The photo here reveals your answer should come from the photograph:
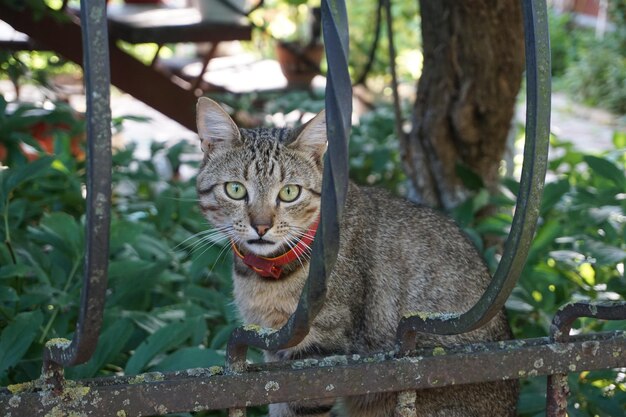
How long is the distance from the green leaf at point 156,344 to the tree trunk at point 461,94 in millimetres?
2265

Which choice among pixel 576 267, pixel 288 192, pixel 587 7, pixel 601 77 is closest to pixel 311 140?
pixel 288 192

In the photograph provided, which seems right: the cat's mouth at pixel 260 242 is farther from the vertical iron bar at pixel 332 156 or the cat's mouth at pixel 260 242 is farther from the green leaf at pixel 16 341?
the vertical iron bar at pixel 332 156

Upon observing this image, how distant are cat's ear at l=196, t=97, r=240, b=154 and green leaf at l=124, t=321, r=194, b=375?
665 mm

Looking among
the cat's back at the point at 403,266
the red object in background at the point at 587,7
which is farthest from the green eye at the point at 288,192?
the red object in background at the point at 587,7

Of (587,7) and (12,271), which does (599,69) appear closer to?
(587,7)

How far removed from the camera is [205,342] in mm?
2857

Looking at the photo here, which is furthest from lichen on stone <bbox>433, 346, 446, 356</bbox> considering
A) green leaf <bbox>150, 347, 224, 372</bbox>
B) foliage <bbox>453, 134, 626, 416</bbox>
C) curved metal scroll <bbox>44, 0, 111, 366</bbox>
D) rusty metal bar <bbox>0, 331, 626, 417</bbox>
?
foliage <bbox>453, 134, 626, 416</bbox>

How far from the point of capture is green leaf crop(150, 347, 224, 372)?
2252mm

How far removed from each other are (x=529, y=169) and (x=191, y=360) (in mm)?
1193

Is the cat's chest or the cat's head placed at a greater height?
the cat's head

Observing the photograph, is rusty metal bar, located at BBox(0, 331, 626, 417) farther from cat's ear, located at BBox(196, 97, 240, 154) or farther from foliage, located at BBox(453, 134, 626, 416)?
cat's ear, located at BBox(196, 97, 240, 154)

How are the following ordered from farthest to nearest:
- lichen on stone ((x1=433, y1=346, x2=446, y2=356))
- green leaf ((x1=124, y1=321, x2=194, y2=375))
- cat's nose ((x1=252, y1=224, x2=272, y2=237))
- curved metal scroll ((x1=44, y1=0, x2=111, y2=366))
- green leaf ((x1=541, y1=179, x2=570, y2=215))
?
→ green leaf ((x1=541, y1=179, x2=570, y2=215)), cat's nose ((x1=252, y1=224, x2=272, y2=237)), green leaf ((x1=124, y1=321, x2=194, y2=375)), lichen on stone ((x1=433, y1=346, x2=446, y2=356)), curved metal scroll ((x1=44, y1=0, x2=111, y2=366))

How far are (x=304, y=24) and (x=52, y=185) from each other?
9.71 meters

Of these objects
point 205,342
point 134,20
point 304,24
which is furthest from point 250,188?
point 304,24
